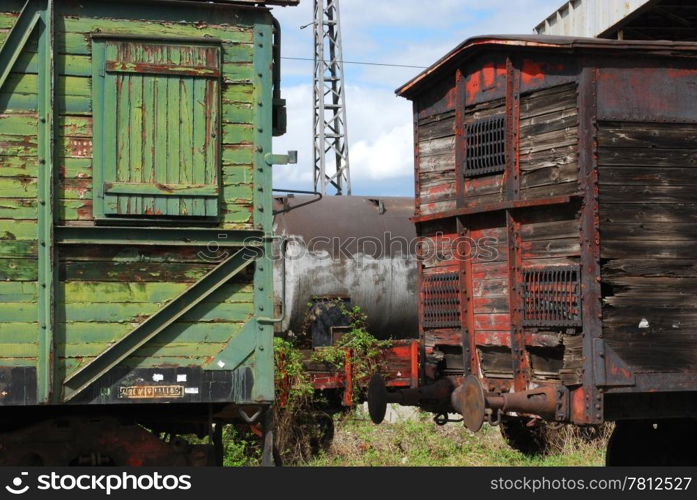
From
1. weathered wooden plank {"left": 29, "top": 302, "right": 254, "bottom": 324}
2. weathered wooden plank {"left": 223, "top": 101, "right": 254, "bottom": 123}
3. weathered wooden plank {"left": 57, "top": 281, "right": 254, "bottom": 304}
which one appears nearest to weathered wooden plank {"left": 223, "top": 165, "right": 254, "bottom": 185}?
weathered wooden plank {"left": 223, "top": 101, "right": 254, "bottom": 123}

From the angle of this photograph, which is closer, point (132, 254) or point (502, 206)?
point (132, 254)

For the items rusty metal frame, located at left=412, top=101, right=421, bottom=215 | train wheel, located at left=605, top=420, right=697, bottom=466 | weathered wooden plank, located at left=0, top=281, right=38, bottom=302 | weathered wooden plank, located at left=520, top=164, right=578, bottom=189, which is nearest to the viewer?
weathered wooden plank, located at left=0, top=281, right=38, bottom=302

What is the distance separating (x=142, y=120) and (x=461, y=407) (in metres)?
4.44

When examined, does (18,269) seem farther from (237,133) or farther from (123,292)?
(237,133)

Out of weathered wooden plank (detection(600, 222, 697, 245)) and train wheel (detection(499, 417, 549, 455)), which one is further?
train wheel (detection(499, 417, 549, 455))

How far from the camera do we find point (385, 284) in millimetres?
13617

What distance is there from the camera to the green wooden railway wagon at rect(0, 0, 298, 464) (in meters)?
6.28

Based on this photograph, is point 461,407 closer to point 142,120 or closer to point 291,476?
point 291,476

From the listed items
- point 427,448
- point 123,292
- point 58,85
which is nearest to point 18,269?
point 123,292

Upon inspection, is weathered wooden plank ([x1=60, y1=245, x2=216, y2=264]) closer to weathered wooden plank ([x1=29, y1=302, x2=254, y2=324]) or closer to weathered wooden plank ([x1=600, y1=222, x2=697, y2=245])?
weathered wooden plank ([x1=29, y1=302, x2=254, y2=324])

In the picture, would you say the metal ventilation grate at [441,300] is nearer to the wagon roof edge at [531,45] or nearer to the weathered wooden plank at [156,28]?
the wagon roof edge at [531,45]

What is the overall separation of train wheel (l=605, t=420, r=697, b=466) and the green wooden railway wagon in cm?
480

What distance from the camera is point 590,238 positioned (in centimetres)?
805

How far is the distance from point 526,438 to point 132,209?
8186mm
